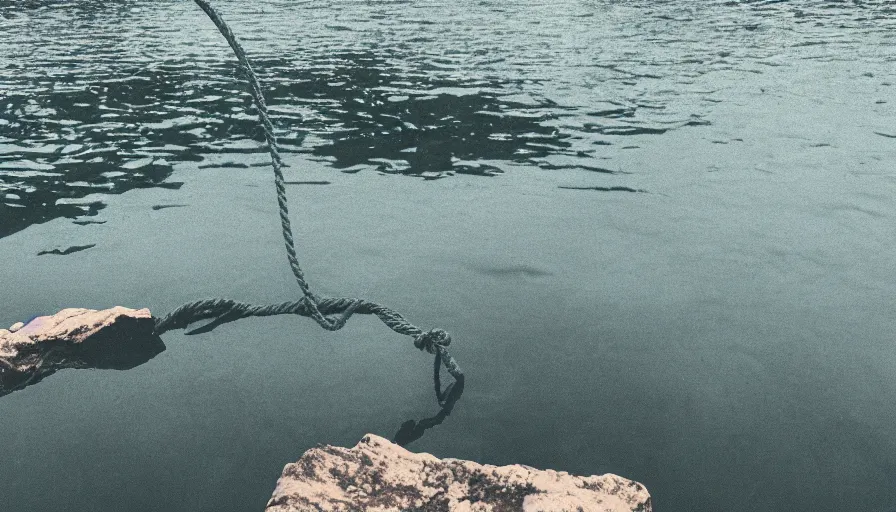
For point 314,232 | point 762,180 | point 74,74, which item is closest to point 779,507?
point 314,232

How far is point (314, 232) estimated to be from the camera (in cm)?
736

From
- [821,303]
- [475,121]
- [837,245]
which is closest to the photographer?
[821,303]

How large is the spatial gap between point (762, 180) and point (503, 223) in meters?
3.45

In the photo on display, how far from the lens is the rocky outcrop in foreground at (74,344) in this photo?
4543mm

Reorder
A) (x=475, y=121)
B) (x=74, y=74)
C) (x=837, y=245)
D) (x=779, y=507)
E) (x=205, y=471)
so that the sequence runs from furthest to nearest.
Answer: (x=74, y=74), (x=475, y=121), (x=837, y=245), (x=205, y=471), (x=779, y=507)

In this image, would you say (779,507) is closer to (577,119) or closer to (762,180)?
(762,180)

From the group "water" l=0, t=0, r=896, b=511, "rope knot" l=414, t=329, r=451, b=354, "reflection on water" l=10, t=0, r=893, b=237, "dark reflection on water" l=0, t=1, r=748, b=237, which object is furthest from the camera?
"reflection on water" l=10, t=0, r=893, b=237

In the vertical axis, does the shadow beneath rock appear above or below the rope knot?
below

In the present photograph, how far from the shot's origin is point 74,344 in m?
4.76

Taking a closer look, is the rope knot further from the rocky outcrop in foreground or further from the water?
the rocky outcrop in foreground

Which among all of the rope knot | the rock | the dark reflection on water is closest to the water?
the dark reflection on water

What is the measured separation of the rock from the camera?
305 cm

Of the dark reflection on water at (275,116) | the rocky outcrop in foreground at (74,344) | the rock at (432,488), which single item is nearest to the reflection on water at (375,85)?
the dark reflection on water at (275,116)

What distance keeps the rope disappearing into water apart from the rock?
4.12ft
